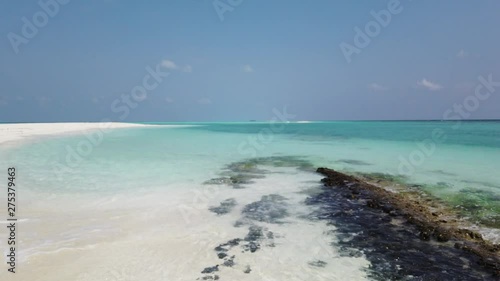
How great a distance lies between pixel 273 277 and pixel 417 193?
921 centimetres

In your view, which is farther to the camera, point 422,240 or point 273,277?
point 422,240

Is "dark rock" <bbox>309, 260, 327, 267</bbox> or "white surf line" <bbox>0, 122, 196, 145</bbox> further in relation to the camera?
"white surf line" <bbox>0, 122, 196, 145</bbox>

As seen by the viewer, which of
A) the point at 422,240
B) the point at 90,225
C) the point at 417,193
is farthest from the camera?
the point at 417,193

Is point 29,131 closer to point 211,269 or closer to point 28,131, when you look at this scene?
point 28,131

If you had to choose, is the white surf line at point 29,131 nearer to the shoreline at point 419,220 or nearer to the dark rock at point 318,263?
the shoreline at point 419,220

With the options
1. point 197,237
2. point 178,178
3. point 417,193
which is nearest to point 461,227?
point 417,193

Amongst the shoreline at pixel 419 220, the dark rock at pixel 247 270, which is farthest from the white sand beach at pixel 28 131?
the dark rock at pixel 247 270

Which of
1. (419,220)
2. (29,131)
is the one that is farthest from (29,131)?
(419,220)

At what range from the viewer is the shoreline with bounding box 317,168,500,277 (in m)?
6.42

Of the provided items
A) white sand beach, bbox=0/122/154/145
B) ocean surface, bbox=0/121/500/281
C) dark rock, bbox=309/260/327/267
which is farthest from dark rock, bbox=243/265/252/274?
white sand beach, bbox=0/122/154/145

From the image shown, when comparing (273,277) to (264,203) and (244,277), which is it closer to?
(244,277)

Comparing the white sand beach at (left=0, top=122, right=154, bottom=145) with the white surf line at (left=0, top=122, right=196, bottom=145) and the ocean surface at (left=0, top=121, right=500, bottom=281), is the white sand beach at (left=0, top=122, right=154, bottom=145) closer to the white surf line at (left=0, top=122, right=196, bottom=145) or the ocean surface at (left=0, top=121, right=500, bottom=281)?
the white surf line at (left=0, top=122, right=196, bottom=145)

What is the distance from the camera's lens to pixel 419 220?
27.4 feet

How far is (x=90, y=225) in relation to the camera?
776 centimetres
